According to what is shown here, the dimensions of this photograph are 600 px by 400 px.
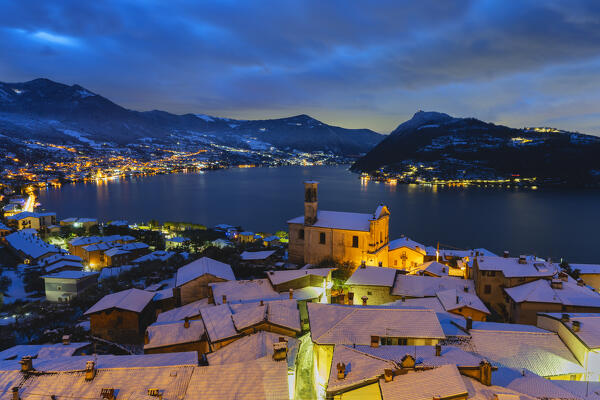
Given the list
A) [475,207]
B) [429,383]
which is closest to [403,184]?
[475,207]

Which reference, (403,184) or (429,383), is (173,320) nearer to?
(429,383)

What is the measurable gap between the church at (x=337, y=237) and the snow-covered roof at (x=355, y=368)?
1368 centimetres

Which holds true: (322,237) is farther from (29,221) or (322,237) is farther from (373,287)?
(29,221)

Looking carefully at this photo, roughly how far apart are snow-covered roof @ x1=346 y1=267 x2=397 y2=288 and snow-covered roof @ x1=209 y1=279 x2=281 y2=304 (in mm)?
3359

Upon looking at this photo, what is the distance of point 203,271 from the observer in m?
15.4

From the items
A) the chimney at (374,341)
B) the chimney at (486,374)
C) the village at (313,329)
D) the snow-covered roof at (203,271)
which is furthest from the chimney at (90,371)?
the snow-covered roof at (203,271)

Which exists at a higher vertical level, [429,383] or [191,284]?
[429,383]

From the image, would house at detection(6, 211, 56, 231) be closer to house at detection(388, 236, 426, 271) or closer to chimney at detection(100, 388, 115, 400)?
house at detection(388, 236, 426, 271)

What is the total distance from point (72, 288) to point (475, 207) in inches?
2395

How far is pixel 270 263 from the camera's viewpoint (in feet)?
73.8

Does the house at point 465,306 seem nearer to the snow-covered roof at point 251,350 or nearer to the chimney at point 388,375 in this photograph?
the snow-covered roof at point 251,350

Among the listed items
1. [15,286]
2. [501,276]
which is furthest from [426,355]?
[15,286]

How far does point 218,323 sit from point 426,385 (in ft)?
19.8

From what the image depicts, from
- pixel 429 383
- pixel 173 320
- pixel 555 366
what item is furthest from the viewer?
pixel 173 320
